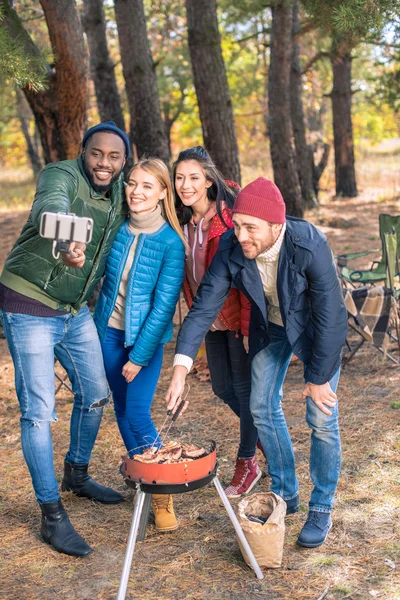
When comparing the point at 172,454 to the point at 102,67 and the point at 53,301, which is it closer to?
the point at 53,301

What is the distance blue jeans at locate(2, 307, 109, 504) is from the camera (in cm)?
332

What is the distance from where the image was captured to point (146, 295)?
11.8 feet

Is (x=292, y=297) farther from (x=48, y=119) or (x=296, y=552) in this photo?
(x=48, y=119)

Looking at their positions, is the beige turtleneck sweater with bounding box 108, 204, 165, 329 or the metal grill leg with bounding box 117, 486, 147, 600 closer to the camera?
the metal grill leg with bounding box 117, 486, 147, 600

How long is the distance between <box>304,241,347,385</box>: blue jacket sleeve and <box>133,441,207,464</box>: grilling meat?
0.60 meters

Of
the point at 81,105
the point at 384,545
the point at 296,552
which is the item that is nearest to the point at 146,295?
the point at 296,552

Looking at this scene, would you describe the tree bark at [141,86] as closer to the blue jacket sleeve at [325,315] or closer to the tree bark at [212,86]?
the tree bark at [212,86]

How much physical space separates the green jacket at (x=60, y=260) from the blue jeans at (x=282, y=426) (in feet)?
2.90

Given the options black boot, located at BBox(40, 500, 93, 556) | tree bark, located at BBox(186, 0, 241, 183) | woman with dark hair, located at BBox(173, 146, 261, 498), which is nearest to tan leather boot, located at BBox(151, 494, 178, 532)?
black boot, located at BBox(40, 500, 93, 556)

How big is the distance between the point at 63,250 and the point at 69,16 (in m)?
4.39

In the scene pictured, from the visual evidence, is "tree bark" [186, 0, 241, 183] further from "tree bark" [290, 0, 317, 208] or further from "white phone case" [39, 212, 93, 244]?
"white phone case" [39, 212, 93, 244]

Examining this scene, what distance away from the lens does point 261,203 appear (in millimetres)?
2996

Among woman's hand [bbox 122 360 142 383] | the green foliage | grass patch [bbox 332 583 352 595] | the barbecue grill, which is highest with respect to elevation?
the green foliage

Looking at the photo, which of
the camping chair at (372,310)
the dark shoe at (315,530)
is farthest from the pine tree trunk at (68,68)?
the dark shoe at (315,530)
